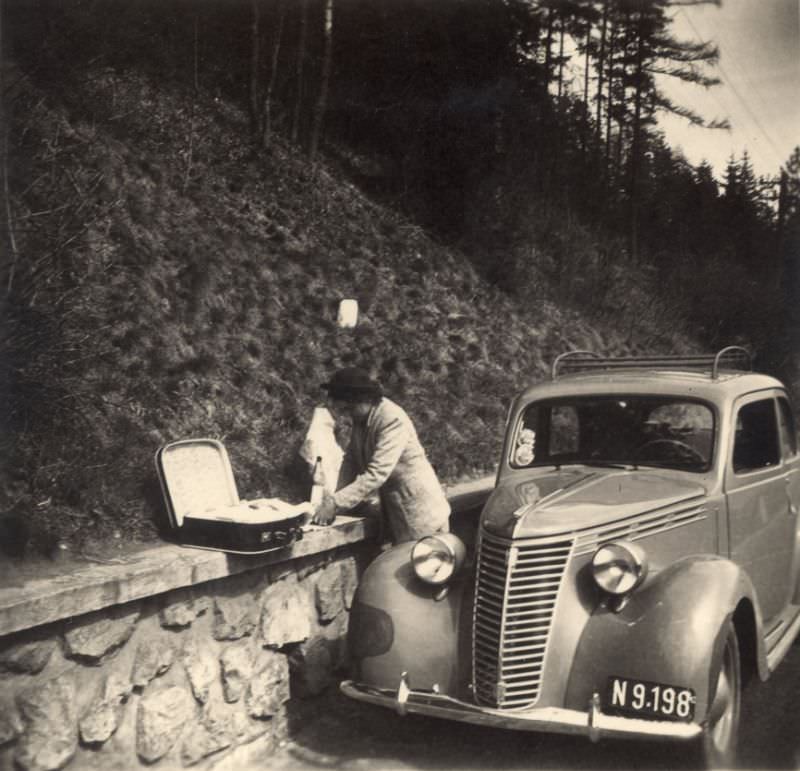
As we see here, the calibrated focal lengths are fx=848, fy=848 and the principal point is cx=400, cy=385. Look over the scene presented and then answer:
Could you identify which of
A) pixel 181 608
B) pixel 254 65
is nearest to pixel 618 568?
pixel 181 608

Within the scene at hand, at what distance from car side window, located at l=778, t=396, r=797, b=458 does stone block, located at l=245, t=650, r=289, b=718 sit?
10.9 ft

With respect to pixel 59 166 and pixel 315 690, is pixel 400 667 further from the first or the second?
pixel 59 166

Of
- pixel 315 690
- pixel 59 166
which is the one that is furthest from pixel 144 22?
pixel 315 690

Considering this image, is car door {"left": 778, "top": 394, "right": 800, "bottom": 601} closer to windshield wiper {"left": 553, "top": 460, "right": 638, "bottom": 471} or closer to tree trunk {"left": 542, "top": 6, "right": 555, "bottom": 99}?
windshield wiper {"left": 553, "top": 460, "right": 638, "bottom": 471}

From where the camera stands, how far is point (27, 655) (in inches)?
123

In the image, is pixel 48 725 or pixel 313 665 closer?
pixel 48 725

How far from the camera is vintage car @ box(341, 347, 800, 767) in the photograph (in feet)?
11.3

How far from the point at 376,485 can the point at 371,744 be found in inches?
53.2

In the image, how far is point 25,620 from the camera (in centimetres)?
304

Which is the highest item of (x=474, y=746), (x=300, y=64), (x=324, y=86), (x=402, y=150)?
(x=300, y=64)

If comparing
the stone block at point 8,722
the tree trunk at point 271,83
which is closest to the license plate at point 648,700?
the stone block at point 8,722

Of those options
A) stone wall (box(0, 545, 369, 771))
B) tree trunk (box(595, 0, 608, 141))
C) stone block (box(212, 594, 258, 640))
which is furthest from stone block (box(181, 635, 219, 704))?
tree trunk (box(595, 0, 608, 141))

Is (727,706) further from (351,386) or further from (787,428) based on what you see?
(351,386)

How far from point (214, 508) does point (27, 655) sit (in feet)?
5.20
